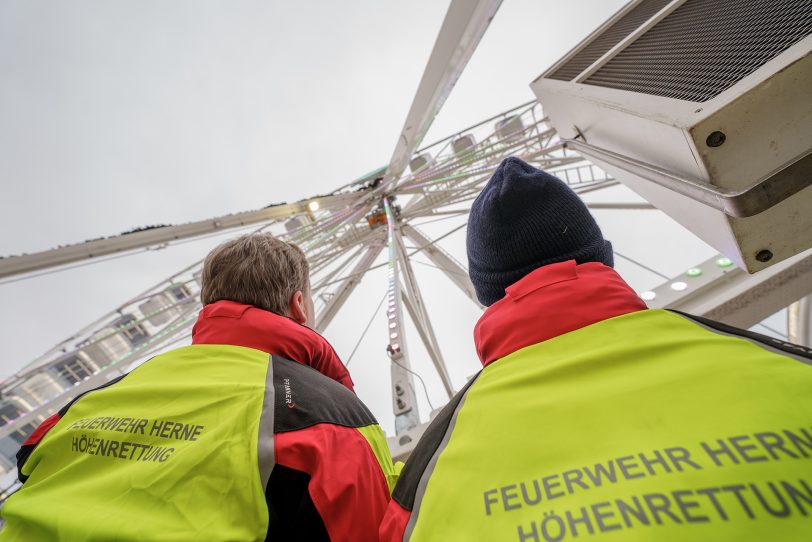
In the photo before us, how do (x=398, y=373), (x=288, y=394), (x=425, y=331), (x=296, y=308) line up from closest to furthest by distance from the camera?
(x=288, y=394), (x=296, y=308), (x=398, y=373), (x=425, y=331)

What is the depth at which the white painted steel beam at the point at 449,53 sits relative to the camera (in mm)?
2574

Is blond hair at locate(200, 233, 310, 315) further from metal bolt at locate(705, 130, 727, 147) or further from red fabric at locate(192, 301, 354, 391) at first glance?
metal bolt at locate(705, 130, 727, 147)

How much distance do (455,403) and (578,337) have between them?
16.8 inches

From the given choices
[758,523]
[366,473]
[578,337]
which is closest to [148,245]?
[366,473]

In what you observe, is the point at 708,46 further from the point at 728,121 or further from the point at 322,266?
the point at 322,266

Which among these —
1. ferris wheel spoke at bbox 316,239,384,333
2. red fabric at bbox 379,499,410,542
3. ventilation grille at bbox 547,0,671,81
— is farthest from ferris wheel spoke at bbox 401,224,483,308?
red fabric at bbox 379,499,410,542

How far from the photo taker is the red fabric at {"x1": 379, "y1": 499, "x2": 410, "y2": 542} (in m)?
0.79

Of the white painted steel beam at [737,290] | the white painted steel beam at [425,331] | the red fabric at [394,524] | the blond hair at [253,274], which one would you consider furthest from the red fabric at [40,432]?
the white painted steel beam at [425,331]

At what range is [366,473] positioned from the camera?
1163 mm

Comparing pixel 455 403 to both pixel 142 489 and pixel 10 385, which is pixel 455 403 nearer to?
pixel 142 489

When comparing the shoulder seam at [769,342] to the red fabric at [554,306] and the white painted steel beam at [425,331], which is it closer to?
the red fabric at [554,306]

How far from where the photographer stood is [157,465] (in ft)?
3.36

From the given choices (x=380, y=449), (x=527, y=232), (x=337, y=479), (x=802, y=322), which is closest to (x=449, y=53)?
(x=527, y=232)

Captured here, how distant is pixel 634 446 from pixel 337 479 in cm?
89
